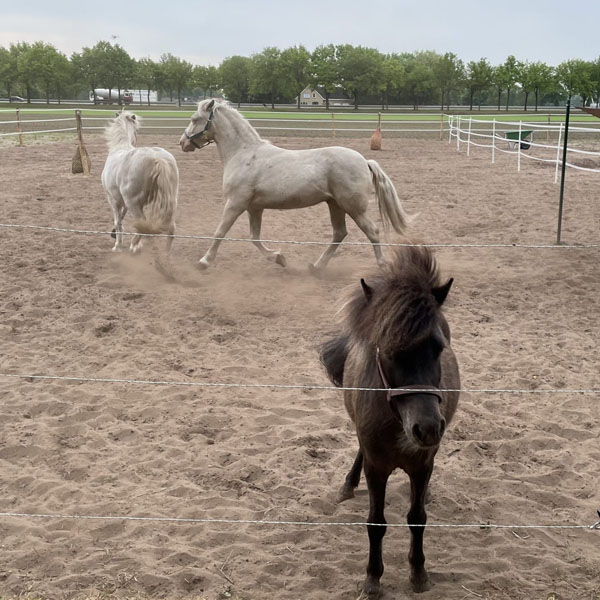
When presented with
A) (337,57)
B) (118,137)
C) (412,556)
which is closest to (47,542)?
(412,556)

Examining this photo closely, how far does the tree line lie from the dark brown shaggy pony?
2401 inches

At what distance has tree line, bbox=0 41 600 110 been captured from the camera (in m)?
62.7

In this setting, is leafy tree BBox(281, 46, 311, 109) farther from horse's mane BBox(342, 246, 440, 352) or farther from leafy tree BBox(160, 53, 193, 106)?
horse's mane BBox(342, 246, 440, 352)

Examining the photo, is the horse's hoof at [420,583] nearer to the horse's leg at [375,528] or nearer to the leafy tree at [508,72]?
the horse's leg at [375,528]

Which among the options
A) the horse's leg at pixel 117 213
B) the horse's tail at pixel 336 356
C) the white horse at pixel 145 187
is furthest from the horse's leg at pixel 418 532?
the horse's leg at pixel 117 213

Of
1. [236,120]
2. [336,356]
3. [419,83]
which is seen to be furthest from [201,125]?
[419,83]

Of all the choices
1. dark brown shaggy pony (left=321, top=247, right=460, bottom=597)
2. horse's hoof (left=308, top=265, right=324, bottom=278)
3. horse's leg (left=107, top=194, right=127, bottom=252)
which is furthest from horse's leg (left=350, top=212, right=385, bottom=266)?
dark brown shaggy pony (left=321, top=247, right=460, bottom=597)

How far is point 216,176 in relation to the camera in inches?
570

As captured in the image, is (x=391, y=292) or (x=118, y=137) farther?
(x=118, y=137)

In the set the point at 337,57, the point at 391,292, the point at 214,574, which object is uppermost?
the point at 337,57

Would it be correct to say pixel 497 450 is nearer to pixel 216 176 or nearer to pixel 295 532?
pixel 295 532

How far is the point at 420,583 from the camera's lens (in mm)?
2703

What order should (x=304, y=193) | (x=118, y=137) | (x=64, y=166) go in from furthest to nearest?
(x=64, y=166) < (x=118, y=137) < (x=304, y=193)

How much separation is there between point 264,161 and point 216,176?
24.5 feet
